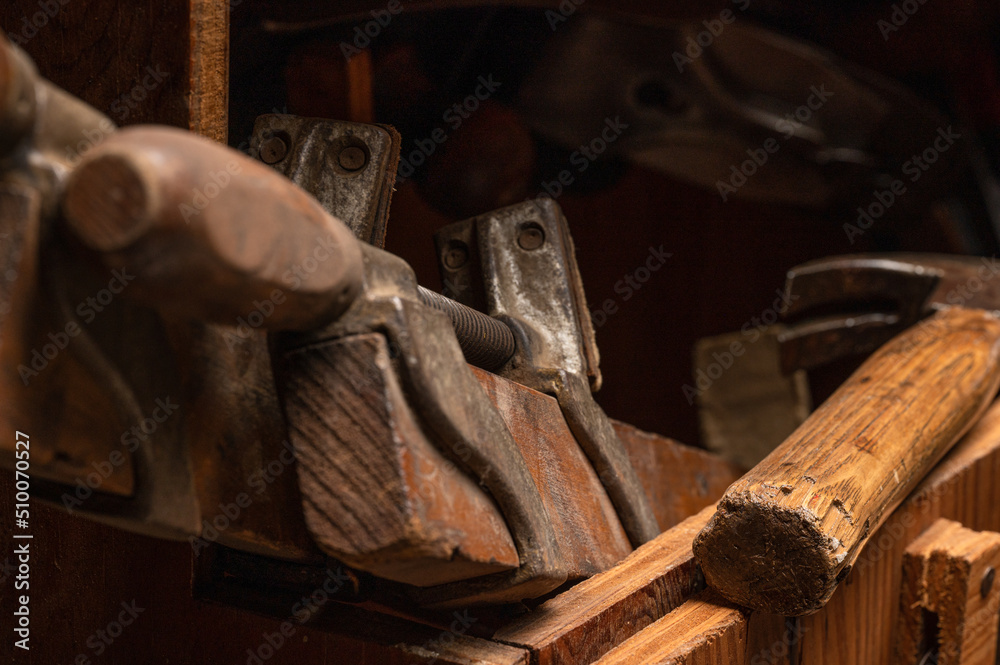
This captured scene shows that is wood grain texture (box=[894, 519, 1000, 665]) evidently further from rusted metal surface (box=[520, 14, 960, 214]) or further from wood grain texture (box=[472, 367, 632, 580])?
rusted metal surface (box=[520, 14, 960, 214])

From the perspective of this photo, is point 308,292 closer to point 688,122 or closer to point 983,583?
point 983,583

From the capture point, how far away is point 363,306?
1.77 ft

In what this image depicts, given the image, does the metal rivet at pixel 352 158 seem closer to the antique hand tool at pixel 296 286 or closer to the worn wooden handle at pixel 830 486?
the antique hand tool at pixel 296 286

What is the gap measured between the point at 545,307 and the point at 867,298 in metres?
0.87

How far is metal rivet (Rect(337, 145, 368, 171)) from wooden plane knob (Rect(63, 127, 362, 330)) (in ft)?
1.04

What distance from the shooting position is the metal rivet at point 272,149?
823mm

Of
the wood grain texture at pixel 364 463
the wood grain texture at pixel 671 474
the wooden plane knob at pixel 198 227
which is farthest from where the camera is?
the wood grain texture at pixel 671 474

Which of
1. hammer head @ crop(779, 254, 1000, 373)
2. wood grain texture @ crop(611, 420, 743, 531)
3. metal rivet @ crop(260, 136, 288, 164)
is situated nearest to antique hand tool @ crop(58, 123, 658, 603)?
metal rivet @ crop(260, 136, 288, 164)

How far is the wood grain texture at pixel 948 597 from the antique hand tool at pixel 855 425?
0.11m

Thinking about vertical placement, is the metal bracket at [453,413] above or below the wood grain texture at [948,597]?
above

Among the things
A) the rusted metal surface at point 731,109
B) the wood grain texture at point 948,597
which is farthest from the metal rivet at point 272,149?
the wood grain texture at point 948,597

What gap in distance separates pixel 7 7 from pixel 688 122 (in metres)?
1.27

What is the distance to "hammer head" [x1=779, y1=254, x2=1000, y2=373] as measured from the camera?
57.7 inches

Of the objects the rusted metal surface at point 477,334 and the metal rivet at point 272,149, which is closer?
the rusted metal surface at point 477,334
